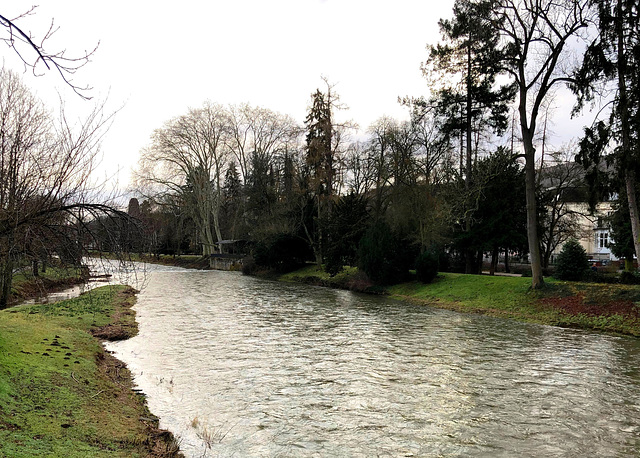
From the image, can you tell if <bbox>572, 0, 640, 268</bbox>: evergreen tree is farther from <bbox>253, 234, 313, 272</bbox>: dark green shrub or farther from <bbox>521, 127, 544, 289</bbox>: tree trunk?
<bbox>253, 234, 313, 272</bbox>: dark green shrub

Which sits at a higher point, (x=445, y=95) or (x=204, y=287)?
(x=445, y=95)

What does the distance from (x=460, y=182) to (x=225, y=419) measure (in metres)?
22.4

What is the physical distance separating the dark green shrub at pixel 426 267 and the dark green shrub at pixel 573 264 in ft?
21.5

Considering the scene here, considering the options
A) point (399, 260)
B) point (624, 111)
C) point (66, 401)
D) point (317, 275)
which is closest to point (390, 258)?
point (399, 260)

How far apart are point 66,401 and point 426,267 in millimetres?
21081

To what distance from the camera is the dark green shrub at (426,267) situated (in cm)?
2542

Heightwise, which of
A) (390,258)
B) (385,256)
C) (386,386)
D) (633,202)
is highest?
(633,202)

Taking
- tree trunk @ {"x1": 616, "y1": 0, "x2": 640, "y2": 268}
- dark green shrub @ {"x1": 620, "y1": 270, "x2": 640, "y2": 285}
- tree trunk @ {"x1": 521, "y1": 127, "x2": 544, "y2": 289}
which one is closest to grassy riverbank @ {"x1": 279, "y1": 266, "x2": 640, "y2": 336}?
tree trunk @ {"x1": 521, "y1": 127, "x2": 544, "y2": 289}

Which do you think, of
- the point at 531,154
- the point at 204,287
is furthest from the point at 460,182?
the point at 204,287

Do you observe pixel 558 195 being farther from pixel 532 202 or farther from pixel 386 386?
pixel 386 386

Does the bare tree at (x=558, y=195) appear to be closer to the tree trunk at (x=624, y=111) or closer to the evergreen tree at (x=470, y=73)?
the evergreen tree at (x=470, y=73)

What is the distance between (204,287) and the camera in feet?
100

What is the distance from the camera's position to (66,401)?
6465 mm

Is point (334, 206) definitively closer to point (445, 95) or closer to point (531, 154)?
point (445, 95)
